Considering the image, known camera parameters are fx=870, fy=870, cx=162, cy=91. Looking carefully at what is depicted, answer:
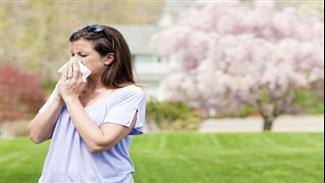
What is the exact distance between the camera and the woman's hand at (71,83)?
2.67m

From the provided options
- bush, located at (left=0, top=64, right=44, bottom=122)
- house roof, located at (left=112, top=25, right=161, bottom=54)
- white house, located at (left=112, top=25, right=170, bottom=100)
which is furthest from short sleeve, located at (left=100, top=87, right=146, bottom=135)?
house roof, located at (left=112, top=25, right=161, bottom=54)

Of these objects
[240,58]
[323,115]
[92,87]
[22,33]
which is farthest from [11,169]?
[22,33]

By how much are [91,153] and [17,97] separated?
23656 mm

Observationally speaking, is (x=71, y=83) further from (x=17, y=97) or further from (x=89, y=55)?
(x=17, y=97)

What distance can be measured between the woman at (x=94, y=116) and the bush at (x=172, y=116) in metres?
23.0

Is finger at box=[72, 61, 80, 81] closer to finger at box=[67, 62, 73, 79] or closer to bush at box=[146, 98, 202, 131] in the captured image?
finger at box=[67, 62, 73, 79]

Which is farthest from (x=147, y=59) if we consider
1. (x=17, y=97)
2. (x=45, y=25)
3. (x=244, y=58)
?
(x=17, y=97)

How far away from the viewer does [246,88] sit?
26.5 m

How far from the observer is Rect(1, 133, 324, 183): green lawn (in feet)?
37.2

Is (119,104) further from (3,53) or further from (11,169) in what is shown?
(3,53)

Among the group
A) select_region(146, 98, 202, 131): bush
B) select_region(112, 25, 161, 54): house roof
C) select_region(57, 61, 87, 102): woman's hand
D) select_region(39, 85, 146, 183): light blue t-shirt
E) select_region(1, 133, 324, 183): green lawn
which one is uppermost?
select_region(57, 61, 87, 102): woman's hand

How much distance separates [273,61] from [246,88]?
118 centimetres

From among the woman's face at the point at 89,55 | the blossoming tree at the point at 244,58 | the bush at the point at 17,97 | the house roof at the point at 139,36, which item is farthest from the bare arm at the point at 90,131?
the house roof at the point at 139,36

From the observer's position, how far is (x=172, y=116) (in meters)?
26.9
